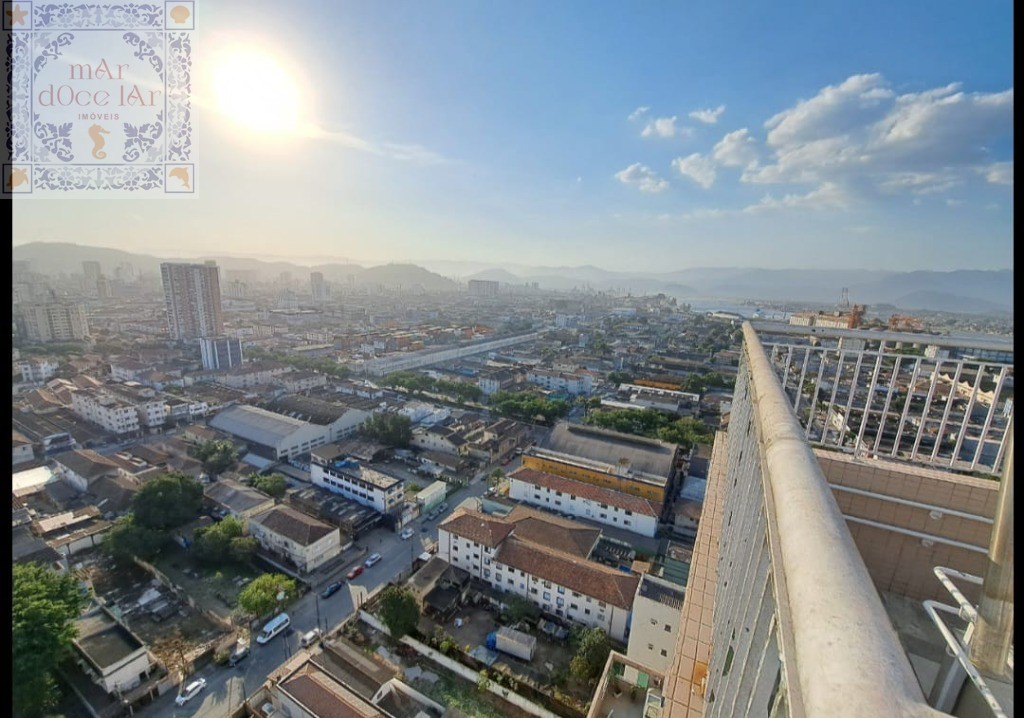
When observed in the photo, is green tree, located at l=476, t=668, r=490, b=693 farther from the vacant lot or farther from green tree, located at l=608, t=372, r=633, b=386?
green tree, located at l=608, t=372, r=633, b=386

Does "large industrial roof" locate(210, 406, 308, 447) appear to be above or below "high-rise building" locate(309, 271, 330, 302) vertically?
below

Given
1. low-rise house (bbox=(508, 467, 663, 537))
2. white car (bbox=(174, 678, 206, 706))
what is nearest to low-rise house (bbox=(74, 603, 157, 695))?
white car (bbox=(174, 678, 206, 706))

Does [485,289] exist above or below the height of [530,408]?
above

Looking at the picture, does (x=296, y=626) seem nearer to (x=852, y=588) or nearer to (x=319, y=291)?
(x=852, y=588)

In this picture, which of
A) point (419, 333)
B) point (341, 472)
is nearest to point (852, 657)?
point (341, 472)

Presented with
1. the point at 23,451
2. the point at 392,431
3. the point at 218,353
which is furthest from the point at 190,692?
the point at 218,353

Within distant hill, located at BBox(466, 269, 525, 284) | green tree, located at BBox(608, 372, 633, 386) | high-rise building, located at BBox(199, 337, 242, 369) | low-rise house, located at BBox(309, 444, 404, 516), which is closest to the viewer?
low-rise house, located at BBox(309, 444, 404, 516)

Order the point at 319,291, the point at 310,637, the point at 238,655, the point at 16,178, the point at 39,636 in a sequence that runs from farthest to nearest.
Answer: the point at 319,291
the point at 310,637
the point at 238,655
the point at 39,636
the point at 16,178
